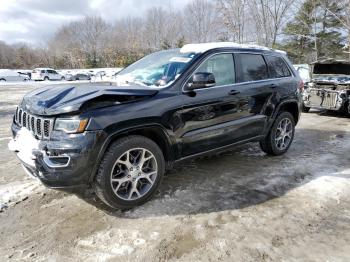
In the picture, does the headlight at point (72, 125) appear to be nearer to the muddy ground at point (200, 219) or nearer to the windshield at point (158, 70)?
the muddy ground at point (200, 219)

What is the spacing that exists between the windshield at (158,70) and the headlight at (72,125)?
1.10 m

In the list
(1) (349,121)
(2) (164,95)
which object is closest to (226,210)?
(2) (164,95)

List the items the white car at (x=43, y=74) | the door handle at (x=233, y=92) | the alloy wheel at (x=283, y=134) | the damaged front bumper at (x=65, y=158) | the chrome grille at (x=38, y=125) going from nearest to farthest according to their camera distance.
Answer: the damaged front bumper at (x=65, y=158) < the chrome grille at (x=38, y=125) < the door handle at (x=233, y=92) < the alloy wheel at (x=283, y=134) < the white car at (x=43, y=74)

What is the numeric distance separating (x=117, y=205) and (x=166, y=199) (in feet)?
2.10

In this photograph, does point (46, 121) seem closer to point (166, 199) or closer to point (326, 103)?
point (166, 199)

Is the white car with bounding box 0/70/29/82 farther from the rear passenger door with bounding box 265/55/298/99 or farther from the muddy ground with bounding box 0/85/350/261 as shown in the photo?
the rear passenger door with bounding box 265/55/298/99

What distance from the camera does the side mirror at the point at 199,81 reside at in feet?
12.5

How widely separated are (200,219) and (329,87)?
820 centimetres

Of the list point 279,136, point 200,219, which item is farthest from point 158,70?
point 279,136

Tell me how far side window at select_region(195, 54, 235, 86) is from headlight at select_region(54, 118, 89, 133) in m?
1.70

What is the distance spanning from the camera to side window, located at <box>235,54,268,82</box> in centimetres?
468

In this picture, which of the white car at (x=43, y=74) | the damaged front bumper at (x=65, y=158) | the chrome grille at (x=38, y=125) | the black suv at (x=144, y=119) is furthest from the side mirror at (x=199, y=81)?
the white car at (x=43, y=74)

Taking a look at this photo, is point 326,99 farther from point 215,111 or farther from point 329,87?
point 215,111

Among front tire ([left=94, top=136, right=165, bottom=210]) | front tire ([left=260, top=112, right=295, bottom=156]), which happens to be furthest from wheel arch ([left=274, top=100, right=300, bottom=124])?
front tire ([left=94, top=136, right=165, bottom=210])
